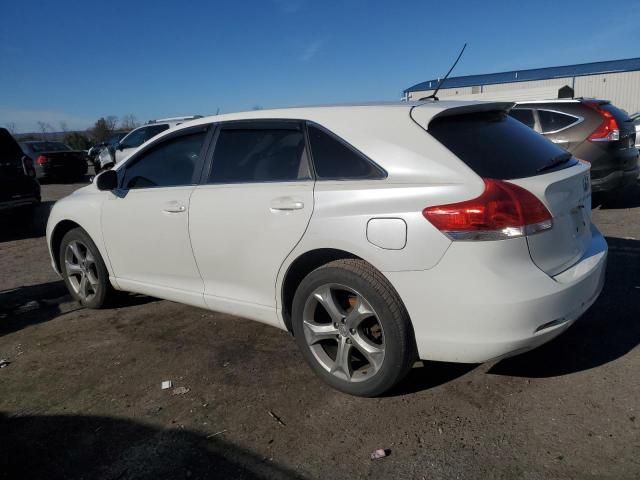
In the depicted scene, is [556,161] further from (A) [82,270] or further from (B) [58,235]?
(B) [58,235]

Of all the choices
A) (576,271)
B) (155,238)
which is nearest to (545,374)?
(576,271)

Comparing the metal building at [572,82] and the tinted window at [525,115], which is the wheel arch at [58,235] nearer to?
the tinted window at [525,115]

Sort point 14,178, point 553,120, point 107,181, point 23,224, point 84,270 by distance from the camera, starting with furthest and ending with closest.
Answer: point 23,224 → point 14,178 → point 553,120 → point 84,270 → point 107,181

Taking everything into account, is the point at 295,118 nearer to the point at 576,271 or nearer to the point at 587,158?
the point at 576,271

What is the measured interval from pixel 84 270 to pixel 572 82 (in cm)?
4201

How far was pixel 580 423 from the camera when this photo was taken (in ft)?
8.54

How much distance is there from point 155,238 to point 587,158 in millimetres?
6343

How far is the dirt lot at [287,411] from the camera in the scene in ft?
7.93

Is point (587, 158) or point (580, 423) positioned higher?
point (587, 158)

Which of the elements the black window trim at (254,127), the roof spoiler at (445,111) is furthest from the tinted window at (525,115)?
the black window trim at (254,127)

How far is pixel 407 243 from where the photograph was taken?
2568 mm

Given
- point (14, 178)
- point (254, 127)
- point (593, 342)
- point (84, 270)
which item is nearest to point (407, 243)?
point (254, 127)

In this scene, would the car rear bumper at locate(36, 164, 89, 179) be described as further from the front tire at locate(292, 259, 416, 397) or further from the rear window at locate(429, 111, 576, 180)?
the rear window at locate(429, 111, 576, 180)

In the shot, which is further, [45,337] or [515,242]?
[45,337]
